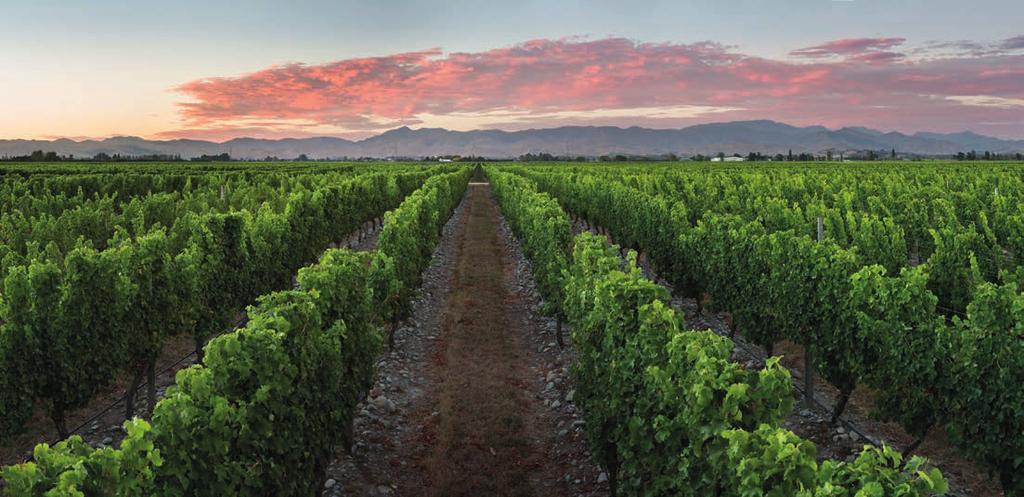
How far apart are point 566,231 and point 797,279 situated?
19.3ft

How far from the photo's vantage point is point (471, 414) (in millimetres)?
10453

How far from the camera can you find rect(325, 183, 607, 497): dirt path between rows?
846cm

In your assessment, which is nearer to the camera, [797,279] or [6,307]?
[6,307]

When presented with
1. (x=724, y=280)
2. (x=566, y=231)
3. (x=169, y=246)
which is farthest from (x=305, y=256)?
(x=724, y=280)

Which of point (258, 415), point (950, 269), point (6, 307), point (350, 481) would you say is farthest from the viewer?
point (950, 269)

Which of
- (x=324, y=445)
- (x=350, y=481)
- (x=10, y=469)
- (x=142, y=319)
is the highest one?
(x=10, y=469)

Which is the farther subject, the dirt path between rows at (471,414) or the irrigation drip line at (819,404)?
the irrigation drip line at (819,404)

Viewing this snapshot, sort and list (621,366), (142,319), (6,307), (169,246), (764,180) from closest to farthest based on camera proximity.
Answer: (621,366) → (6,307) → (142,319) → (169,246) → (764,180)

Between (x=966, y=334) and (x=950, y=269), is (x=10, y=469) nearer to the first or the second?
(x=966, y=334)

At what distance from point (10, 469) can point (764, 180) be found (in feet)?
128

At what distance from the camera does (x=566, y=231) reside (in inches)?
618

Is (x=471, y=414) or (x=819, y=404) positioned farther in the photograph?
(x=819, y=404)

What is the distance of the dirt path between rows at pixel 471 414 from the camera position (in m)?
8.46

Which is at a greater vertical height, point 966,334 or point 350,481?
point 966,334
